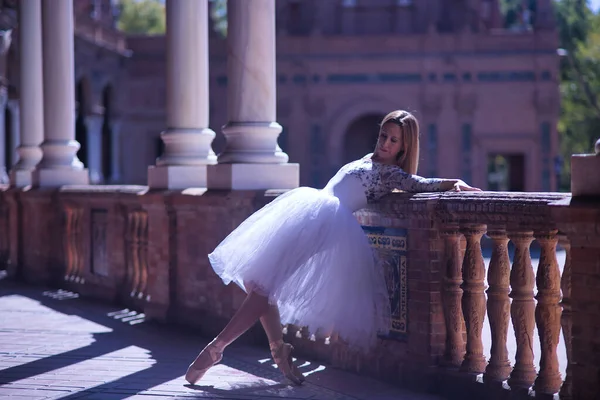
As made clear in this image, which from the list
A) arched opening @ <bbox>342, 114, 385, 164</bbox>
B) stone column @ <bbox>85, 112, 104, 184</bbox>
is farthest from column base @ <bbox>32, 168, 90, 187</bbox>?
arched opening @ <bbox>342, 114, 385, 164</bbox>

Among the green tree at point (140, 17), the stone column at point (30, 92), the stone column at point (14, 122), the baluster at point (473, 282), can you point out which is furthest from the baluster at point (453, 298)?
the green tree at point (140, 17)

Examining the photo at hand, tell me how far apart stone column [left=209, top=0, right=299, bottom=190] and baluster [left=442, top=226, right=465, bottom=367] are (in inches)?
98.0

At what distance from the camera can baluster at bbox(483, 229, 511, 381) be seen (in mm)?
4898

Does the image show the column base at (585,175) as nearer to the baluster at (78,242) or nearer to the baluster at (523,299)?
the baluster at (523,299)

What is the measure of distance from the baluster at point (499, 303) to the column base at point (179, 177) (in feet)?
13.6

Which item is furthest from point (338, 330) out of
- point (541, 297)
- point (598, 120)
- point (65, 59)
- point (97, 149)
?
point (598, 120)

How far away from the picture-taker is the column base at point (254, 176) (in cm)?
745

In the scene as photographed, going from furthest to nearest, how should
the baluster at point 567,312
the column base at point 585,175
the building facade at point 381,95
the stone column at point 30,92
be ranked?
the building facade at point 381,95, the stone column at point 30,92, the baluster at point 567,312, the column base at point 585,175

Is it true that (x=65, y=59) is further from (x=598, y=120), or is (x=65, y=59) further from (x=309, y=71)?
(x=598, y=120)

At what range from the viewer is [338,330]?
5.45 metres

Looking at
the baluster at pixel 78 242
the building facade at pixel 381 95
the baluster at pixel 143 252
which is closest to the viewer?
the baluster at pixel 143 252

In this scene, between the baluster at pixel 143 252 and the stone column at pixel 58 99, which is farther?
the stone column at pixel 58 99

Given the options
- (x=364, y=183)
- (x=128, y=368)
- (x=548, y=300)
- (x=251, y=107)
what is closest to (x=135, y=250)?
(x=251, y=107)

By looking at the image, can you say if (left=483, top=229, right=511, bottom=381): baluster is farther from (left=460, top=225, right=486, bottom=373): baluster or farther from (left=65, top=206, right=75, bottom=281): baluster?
(left=65, top=206, right=75, bottom=281): baluster
